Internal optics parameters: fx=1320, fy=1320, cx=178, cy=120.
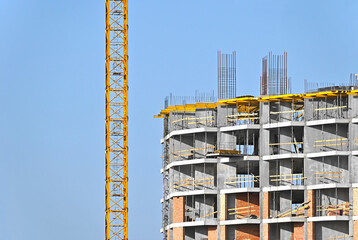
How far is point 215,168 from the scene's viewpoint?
12231 cm

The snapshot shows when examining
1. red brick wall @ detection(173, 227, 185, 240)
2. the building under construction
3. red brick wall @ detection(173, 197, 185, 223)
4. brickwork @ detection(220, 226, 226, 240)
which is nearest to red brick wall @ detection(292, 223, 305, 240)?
A: the building under construction

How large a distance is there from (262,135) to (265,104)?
9.33 feet

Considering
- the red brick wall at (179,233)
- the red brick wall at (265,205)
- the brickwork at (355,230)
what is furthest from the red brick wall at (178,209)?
the brickwork at (355,230)

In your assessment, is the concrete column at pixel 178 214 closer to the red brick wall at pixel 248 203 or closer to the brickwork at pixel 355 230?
the red brick wall at pixel 248 203

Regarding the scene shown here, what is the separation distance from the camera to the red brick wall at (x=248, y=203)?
119 metres

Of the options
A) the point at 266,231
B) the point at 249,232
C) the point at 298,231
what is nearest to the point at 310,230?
the point at 298,231

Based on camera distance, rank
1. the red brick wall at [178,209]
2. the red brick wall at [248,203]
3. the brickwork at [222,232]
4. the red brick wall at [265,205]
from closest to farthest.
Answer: the red brick wall at [265,205]
the brickwork at [222,232]
the red brick wall at [248,203]
the red brick wall at [178,209]

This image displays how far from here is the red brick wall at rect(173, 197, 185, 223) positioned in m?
123

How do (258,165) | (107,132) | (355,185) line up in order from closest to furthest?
(355,185) → (258,165) → (107,132)

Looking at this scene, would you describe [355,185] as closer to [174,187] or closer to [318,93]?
[318,93]

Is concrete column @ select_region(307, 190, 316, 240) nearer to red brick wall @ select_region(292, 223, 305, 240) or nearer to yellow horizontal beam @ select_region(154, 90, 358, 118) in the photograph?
red brick wall @ select_region(292, 223, 305, 240)

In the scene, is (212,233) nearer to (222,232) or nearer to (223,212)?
(222,232)

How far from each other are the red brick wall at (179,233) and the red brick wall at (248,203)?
5944 millimetres

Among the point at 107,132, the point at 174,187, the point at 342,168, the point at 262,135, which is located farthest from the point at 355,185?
the point at 107,132
